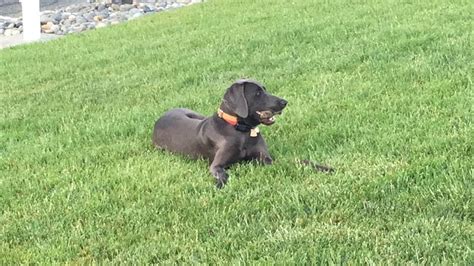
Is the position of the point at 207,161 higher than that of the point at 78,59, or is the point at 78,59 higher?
the point at 207,161

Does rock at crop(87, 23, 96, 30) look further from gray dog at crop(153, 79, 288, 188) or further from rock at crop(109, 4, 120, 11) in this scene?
gray dog at crop(153, 79, 288, 188)

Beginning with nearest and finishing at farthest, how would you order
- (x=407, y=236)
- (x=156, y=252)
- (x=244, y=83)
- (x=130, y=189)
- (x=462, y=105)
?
(x=407, y=236)
(x=156, y=252)
(x=130, y=189)
(x=244, y=83)
(x=462, y=105)

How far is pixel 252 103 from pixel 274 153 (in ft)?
1.27

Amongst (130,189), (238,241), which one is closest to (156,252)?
(238,241)

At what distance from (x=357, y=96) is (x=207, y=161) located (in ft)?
5.25

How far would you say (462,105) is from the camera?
4.91 meters

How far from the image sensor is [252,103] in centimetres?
449

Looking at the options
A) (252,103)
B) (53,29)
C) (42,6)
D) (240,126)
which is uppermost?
(252,103)

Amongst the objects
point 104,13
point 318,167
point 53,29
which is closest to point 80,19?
point 104,13

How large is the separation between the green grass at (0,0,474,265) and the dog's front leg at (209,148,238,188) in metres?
0.09

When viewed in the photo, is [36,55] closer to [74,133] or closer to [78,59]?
[78,59]

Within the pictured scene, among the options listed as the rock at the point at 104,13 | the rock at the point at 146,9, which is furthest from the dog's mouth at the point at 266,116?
the rock at the point at 104,13

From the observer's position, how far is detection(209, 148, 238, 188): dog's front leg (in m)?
4.27

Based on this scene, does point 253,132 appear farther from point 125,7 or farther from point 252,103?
point 125,7
